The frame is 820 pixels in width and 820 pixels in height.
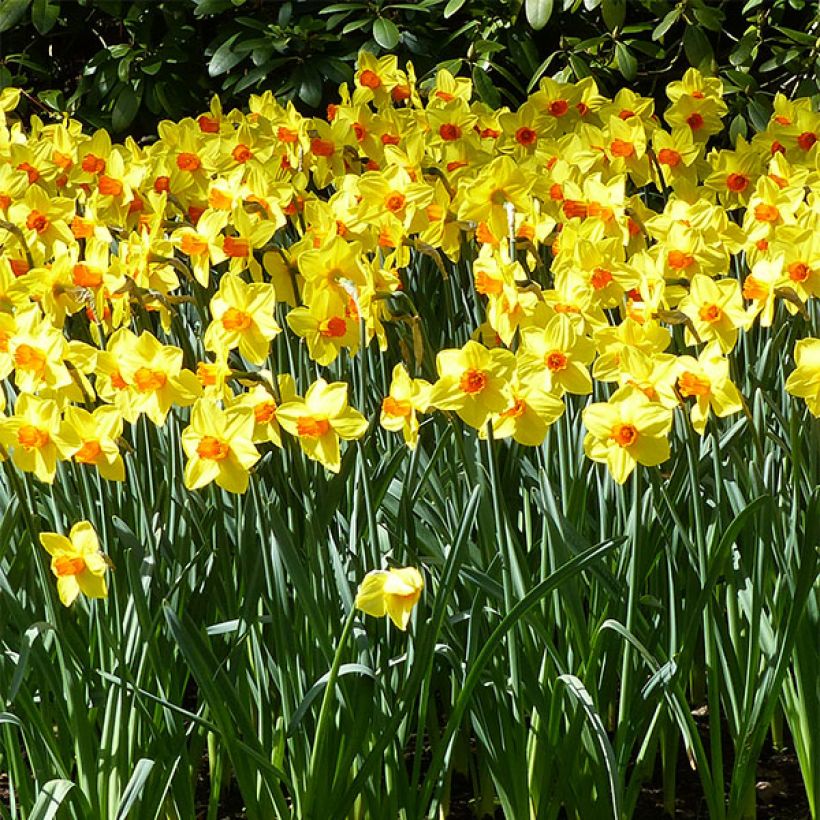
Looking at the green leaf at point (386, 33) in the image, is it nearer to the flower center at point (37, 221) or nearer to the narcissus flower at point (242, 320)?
the flower center at point (37, 221)

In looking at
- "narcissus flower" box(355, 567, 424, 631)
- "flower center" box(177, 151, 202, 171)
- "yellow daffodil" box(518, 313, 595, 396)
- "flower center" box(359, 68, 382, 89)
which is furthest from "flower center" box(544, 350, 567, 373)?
"flower center" box(359, 68, 382, 89)

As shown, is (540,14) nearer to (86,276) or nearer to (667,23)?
(667,23)

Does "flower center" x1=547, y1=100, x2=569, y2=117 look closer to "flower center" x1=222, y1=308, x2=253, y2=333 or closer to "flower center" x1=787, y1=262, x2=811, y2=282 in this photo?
"flower center" x1=787, y1=262, x2=811, y2=282

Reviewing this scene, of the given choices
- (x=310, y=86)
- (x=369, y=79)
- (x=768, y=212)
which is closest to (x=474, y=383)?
(x=768, y=212)

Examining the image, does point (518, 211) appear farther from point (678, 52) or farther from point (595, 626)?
point (678, 52)

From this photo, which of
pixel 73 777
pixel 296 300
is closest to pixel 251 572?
pixel 73 777

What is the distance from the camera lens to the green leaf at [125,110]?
4527mm

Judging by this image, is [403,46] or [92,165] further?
[403,46]

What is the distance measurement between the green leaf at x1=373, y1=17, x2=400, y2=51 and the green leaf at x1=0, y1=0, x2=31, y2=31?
127cm

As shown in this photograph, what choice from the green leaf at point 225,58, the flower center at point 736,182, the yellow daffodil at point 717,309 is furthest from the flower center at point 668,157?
the green leaf at point 225,58

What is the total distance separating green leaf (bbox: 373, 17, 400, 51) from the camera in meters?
A: 3.97

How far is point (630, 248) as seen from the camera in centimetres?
241

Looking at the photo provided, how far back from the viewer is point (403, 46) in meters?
4.56

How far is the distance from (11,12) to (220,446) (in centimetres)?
333
